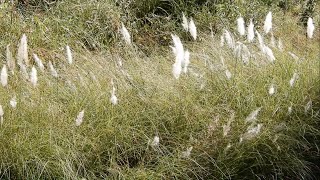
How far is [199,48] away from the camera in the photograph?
4.82 m

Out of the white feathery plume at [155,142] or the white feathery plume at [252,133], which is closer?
the white feathery plume at [155,142]

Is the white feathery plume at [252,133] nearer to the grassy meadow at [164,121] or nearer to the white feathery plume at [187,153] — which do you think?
the grassy meadow at [164,121]

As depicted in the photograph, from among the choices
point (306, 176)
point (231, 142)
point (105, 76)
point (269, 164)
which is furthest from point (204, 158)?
point (105, 76)

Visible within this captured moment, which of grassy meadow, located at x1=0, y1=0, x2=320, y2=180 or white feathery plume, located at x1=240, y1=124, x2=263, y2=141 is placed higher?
white feathery plume, located at x1=240, y1=124, x2=263, y2=141

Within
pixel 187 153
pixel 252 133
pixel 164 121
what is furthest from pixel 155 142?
pixel 252 133

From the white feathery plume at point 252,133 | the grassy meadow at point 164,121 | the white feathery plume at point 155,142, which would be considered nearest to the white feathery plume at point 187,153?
the grassy meadow at point 164,121

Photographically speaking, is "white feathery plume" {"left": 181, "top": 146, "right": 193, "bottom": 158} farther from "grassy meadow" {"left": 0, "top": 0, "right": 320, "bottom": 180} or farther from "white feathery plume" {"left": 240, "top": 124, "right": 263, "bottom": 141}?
"white feathery plume" {"left": 240, "top": 124, "right": 263, "bottom": 141}

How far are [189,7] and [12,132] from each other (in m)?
3.50

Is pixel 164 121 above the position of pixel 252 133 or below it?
below

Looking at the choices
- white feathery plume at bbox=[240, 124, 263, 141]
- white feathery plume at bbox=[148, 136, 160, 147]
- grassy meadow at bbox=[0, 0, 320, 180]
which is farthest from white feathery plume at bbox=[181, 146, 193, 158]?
white feathery plume at bbox=[240, 124, 263, 141]

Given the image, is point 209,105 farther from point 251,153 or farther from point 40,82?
point 40,82

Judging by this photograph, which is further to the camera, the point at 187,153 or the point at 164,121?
the point at 164,121

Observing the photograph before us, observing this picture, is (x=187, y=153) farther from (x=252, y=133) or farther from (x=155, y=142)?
(x=252, y=133)

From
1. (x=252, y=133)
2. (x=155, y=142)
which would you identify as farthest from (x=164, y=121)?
(x=252, y=133)
